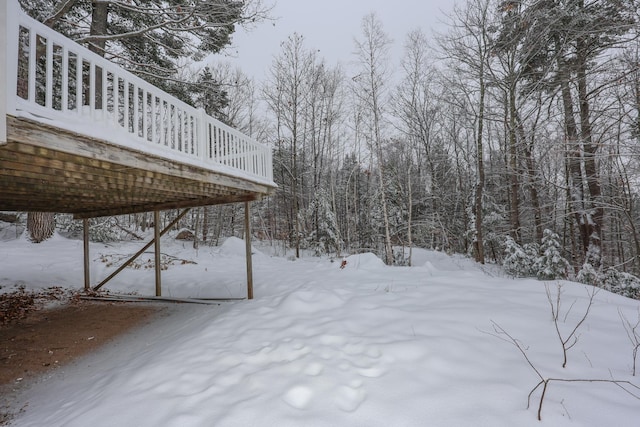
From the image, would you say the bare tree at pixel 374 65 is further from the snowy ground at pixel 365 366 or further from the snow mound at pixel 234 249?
the snowy ground at pixel 365 366

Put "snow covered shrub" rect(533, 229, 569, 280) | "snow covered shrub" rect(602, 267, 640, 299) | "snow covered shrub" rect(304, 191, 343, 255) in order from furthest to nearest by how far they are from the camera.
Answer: "snow covered shrub" rect(304, 191, 343, 255)
"snow covered shrub" rect(533, 229, 569, 280)
"snow covered shrub" rect(602, 267, 640, 299)

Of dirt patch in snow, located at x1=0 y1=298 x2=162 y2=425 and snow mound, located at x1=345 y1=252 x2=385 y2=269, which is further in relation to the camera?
snow mound, located at x1=345 y1=252 x2=385 y2=269

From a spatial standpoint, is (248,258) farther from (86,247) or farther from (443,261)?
(443,261)

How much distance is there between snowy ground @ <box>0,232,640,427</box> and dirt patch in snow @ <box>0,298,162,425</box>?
0.36 m

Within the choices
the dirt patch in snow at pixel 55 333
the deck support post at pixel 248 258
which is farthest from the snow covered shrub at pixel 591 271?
the dirt patch in snow at pixel 55 333

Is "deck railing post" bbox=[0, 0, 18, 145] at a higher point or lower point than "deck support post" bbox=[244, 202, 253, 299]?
higher

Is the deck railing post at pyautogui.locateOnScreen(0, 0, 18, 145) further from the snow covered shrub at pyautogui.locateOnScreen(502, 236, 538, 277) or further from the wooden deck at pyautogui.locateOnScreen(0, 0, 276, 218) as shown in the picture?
the snow covered shrub at pyautogui.locateOnScreen(502, 236, 538, 277)

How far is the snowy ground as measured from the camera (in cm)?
177

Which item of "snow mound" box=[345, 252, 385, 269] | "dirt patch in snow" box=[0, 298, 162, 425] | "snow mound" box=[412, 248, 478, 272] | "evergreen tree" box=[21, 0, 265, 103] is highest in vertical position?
"evergreen tree" box=[21, 0, 265, 103]

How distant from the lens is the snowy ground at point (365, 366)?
177 centimetres

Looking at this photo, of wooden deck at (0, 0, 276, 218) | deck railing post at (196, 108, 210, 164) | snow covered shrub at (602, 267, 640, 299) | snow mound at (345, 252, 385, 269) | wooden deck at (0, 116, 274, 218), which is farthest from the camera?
snow mound at (345, 252, 385, 269)

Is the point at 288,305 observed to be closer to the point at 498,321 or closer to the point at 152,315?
the point at 498,321

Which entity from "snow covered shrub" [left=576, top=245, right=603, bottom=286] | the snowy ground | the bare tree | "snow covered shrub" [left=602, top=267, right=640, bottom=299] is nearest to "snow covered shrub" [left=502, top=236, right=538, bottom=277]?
"snow covered shrub" [left=576, top=245, right=603, bottom=286]

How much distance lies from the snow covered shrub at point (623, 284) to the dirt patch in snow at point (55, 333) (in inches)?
336
